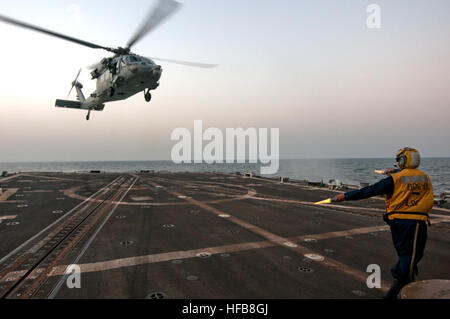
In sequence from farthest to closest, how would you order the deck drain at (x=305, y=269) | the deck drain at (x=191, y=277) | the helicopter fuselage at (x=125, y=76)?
1. the helicopter fuselage at (x=125, y=76)
2. the deck drain at (x=305, y=269)
3. the deck drain at (x=191, y=277)

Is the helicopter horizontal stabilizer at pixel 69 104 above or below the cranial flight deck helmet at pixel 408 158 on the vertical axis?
above

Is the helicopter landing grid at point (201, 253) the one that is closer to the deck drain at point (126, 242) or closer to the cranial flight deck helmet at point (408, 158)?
the deck drain at point (126, 242)

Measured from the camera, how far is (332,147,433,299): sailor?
4234 mm

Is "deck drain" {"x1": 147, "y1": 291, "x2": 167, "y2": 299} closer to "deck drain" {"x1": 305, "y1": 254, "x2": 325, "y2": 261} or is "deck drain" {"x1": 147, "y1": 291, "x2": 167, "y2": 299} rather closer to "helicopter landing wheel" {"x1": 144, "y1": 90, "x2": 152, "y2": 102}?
"deck drain" {"x1": 305, "y1": 254, "x2": 325, "y2": 261}

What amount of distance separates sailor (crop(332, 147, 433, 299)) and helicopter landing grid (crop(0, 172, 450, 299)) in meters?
1.46

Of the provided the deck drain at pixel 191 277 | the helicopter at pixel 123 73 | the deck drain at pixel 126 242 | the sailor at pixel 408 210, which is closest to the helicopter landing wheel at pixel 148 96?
the helicopter at pixel 123 73

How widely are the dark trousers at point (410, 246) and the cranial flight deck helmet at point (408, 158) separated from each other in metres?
0.98

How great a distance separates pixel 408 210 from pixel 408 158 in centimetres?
91

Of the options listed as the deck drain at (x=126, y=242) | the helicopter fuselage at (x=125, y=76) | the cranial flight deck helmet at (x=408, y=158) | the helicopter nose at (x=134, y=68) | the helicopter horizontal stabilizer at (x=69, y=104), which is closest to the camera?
the cranial flight deck helmet at (x=408, y=158)

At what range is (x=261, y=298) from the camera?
17.1ft

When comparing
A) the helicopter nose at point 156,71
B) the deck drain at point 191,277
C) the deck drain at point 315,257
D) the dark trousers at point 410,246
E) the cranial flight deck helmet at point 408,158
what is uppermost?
the helicopter nose at point 156,71

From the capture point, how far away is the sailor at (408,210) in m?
4.23
